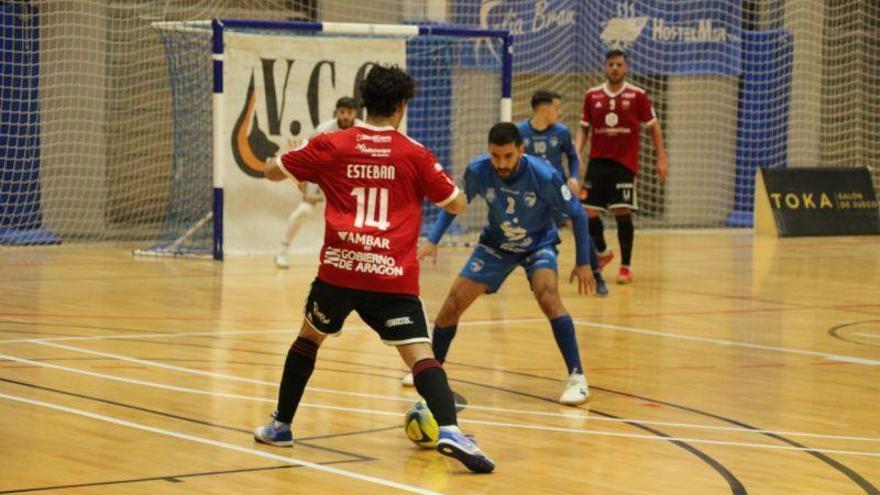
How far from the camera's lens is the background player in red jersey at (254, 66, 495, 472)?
6.48 m

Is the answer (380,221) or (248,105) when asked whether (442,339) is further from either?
(248,105)

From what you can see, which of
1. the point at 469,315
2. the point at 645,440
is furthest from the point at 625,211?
the point at 645,440

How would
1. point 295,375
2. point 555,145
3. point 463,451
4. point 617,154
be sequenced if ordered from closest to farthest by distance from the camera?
point 463,451 → point 295,375 → point 555,145 → point 617,154

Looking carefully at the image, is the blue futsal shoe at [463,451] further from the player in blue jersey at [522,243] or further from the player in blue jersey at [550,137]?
the player in blue jersey at [550,137]

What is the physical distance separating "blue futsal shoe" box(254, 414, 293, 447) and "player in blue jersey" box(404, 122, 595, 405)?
5.46 ft

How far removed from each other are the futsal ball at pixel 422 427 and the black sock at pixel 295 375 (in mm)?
513

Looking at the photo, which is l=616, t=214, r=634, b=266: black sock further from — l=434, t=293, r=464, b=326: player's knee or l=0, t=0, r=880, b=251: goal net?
l=434, t=293, r=464, b=326: player's knee

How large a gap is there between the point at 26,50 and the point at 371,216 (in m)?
12.7

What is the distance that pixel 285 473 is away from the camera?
6230 millimetres

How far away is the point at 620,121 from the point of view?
47.4 feet

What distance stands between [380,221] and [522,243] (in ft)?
6.82

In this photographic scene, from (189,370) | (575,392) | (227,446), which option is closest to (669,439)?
(575,392)

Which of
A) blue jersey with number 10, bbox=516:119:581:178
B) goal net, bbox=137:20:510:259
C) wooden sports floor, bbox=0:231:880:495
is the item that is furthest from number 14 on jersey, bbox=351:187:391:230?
goal net, bbox=137:20:510:259

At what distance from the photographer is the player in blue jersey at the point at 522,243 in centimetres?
825
